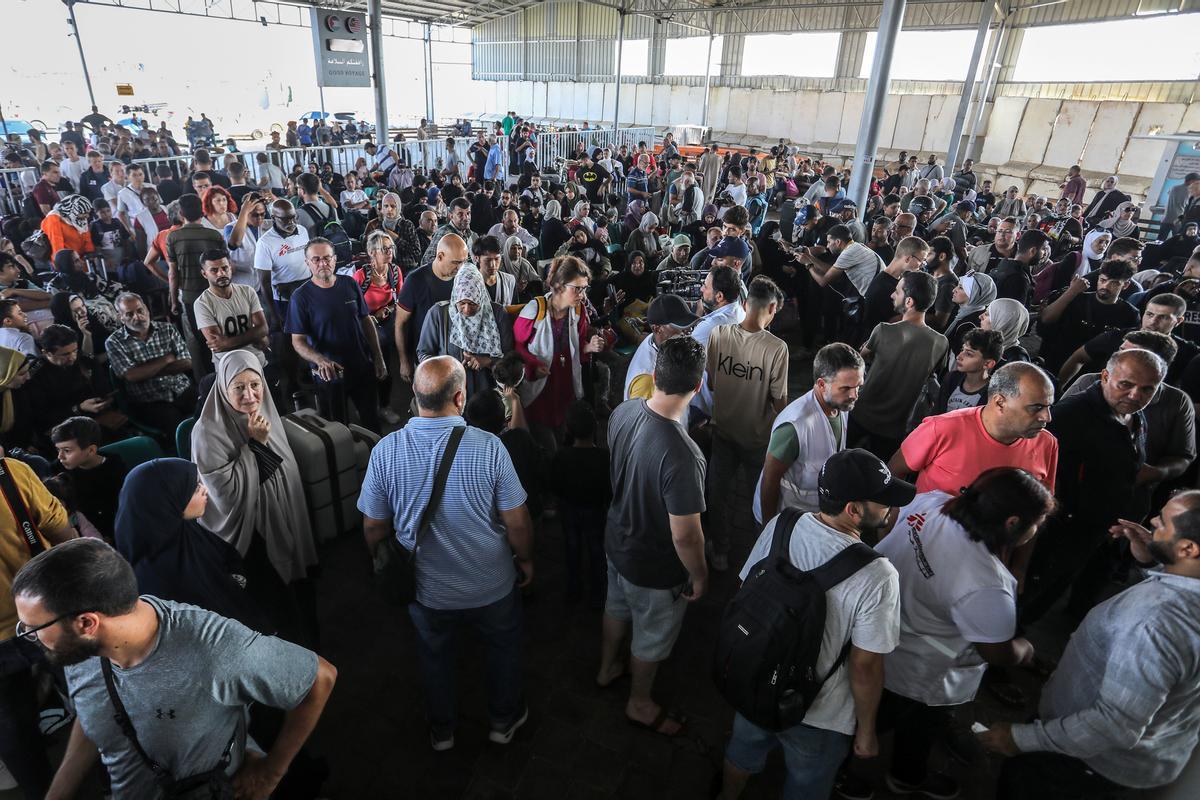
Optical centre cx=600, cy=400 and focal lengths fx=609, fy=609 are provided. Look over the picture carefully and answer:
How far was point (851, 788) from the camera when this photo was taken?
8.30 feet

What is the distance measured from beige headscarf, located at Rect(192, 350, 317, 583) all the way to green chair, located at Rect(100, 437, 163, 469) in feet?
2.40

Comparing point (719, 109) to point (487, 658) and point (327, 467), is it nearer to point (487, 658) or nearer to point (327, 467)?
point (327, 467)

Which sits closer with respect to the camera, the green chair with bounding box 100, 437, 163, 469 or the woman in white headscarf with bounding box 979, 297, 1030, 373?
the green chair with bounding box 100, 437, 163, 469

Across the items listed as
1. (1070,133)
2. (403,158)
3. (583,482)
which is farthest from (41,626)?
(1070,133)

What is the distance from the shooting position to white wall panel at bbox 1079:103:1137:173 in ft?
60.4

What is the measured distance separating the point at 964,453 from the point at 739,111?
30289 millimetres

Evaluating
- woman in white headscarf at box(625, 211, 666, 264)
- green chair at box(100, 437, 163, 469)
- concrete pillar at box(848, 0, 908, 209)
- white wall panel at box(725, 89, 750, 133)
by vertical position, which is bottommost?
green chair at box(100, 437, 163, 469)

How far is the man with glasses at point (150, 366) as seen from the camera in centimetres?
396

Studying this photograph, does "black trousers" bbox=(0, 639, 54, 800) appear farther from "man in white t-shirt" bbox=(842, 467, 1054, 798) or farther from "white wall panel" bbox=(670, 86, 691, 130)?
"white wall panel" bbox=(670, 86, 691, 130)

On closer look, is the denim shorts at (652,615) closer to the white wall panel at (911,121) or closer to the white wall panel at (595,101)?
the white wall panel at (911,121)

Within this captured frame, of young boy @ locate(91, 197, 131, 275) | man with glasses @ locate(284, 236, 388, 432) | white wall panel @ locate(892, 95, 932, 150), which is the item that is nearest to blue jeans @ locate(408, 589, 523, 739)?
man with glasses @ locate(284, 236, 388, 432)

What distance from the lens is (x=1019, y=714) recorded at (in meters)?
3.01

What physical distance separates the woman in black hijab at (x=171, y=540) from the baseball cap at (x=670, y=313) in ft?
7.35

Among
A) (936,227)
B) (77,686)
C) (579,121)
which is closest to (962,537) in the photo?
(77,686)
